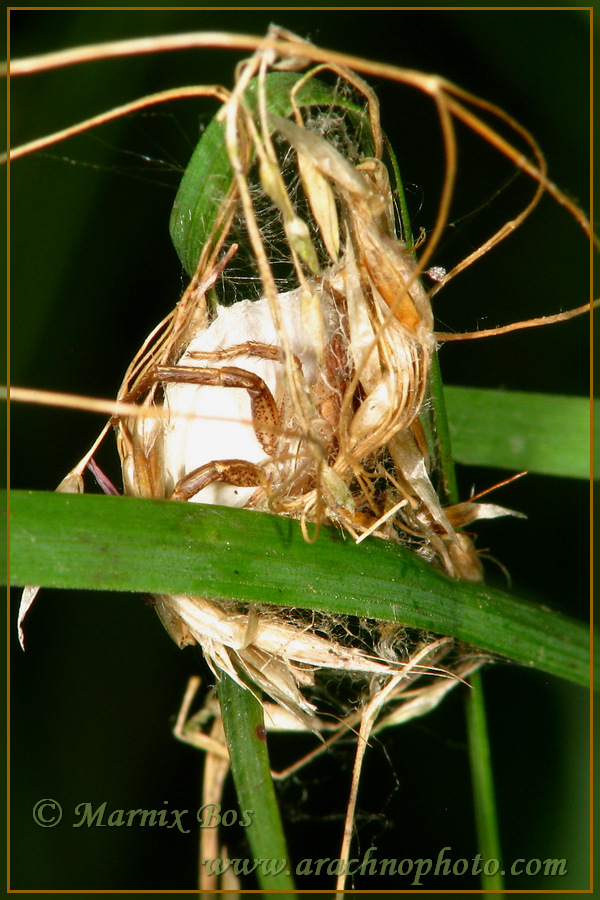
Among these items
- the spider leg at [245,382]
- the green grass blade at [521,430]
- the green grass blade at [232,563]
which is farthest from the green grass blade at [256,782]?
the green grass blade at [521,430]

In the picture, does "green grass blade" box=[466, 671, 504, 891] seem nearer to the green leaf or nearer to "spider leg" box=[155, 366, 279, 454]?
"spider leg" box=[155, 366, 279, 454]

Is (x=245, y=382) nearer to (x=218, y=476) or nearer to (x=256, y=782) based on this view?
(x=218, y=476)

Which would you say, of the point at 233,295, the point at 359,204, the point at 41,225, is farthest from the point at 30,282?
the point at 359,204

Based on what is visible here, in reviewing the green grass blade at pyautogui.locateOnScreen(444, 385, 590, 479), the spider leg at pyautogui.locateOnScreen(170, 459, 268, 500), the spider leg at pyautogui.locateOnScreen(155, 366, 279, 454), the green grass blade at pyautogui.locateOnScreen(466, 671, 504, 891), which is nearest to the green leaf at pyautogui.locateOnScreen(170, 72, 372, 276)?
the spider leg at pyautogui.locateOnScreen(155, 366, 279, 454)

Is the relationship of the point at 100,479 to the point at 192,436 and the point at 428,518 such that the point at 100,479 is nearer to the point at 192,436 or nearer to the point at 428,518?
the point at 192,436

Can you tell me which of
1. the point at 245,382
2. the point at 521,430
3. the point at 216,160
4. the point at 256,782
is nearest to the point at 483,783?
the point at 256,782
